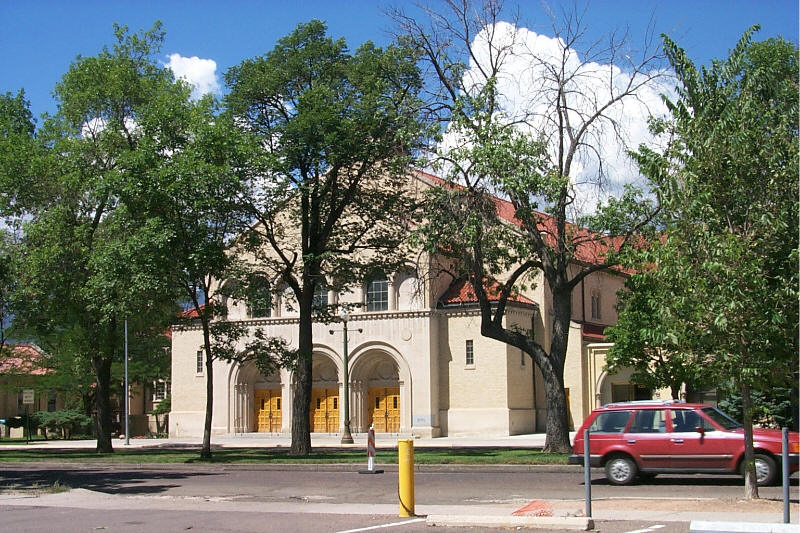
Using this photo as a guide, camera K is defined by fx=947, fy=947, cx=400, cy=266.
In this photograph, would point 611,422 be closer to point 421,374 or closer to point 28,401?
point 421,374

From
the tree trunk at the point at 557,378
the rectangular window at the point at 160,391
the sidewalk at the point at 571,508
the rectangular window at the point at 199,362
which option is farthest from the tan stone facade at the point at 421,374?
the sidewalk at the point at 571,508

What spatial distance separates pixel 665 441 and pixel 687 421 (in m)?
0.66

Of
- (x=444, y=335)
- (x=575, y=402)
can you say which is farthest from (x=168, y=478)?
(x=575, y=402)

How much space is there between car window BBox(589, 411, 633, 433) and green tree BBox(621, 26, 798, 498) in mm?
4323

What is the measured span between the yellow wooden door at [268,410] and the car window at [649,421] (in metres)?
34.8

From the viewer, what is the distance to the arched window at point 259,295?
31062 millimetres

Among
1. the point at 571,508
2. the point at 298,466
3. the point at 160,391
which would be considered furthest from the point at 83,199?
the point at 160,391

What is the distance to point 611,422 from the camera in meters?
19.9

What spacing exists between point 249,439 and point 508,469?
28.0 m

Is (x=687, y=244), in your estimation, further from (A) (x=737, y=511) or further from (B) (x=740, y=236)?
(A) (x=737, y=511)

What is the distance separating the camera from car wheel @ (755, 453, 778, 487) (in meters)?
17.9

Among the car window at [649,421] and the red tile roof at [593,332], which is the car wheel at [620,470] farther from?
the red tile roof at [593,332]

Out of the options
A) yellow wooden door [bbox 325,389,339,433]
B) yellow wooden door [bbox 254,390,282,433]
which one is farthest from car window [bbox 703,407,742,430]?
yellow wooden door [bbox 254,390,282,433]

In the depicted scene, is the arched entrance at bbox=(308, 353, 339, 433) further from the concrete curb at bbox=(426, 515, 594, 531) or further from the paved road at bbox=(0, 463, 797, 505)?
the concrete curb at bbox=(426, 515, 594, 531)
